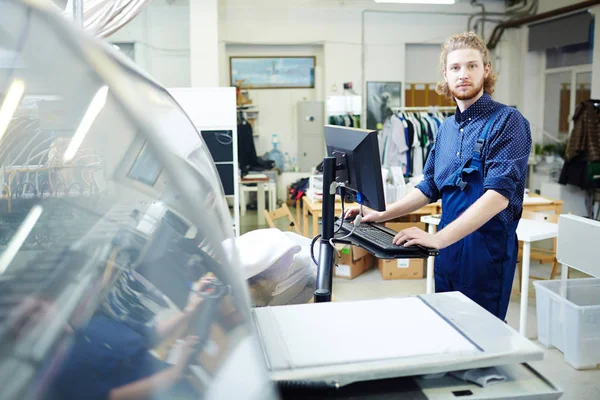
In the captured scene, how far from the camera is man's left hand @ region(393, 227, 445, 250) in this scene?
5.28 feet

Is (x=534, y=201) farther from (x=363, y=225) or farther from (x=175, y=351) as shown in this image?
(x=175, y=351)

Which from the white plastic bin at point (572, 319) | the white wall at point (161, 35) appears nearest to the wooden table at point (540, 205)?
the white plastic bin at point (572, 319)

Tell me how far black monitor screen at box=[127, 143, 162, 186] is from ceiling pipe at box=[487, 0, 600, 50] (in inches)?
301

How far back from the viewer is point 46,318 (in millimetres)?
575

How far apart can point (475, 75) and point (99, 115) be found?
158 cm

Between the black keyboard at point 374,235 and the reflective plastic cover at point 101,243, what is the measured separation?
3.21ft

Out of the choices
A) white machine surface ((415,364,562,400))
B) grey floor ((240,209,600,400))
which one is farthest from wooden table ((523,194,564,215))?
white machine surface ((415,364,562,400))

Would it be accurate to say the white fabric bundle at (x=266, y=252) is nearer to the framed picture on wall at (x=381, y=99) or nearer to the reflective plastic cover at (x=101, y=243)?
the reflective plastic cover at (x=101, y=243)

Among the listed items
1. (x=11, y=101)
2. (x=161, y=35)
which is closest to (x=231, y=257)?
(x=11, y=101)

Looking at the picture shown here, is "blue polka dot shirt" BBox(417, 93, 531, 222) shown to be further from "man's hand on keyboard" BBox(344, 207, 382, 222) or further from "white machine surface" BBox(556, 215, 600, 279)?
"white machine surface" BBox(556, 215, 600, 279)

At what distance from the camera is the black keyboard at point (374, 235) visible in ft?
5.38

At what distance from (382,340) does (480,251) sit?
984 mm

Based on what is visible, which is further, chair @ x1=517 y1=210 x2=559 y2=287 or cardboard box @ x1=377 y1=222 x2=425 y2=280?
cardboard box @ x1=377 y1=222 x2=425 y2=280

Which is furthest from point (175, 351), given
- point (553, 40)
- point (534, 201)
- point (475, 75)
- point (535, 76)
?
point (535, 76)
